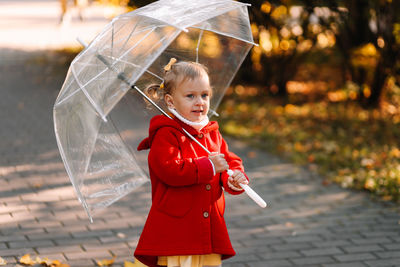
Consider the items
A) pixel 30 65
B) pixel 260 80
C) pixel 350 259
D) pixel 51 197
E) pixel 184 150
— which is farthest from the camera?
pixel 30 65

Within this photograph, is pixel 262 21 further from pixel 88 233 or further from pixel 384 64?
pixel 88 233

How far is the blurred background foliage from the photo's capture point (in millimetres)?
7238

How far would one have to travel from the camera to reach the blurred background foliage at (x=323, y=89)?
724cm

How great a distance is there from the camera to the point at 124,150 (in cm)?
327

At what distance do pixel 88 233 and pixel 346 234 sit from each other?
2.00m

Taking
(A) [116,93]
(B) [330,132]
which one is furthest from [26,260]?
(B) [330,132]

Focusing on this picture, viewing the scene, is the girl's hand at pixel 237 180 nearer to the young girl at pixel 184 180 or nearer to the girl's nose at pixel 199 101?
the young girl at pixel 184 180

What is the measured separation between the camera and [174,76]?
9.71ft

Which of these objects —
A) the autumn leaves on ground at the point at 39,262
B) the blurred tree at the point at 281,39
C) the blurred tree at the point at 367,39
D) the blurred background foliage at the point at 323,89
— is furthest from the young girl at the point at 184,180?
the blurred tree at the point at 281,39

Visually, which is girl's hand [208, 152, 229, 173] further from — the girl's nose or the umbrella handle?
the girl's nose

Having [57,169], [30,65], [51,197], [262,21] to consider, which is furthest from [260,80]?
[51,197]

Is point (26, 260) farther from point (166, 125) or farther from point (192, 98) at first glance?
point (192, 98)

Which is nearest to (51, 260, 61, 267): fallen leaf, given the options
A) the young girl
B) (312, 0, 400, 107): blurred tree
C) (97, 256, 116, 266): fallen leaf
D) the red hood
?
(97, 256, 116, 266): fallen leaf

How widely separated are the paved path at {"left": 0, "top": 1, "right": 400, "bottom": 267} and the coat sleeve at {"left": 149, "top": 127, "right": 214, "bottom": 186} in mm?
1368
